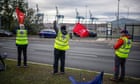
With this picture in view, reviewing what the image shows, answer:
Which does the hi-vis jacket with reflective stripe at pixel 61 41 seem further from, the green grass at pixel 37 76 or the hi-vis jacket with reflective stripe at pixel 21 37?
the hi-vis jacket with reflective stripe at pixel 21 37

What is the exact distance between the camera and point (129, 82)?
7.50 meters

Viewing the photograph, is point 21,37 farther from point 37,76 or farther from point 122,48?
point 122,48

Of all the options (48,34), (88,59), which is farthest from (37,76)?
(48,34)

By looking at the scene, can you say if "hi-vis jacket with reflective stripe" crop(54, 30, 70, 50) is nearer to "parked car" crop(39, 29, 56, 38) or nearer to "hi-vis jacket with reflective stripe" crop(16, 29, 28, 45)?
"hi-vis jacket with reflective stripe" crop(16, 29, 28, 45)

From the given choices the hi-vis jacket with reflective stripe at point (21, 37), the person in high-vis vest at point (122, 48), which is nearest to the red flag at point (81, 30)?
the person in high-vis vest at point (122, 48)

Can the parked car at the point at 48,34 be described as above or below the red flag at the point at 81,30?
below

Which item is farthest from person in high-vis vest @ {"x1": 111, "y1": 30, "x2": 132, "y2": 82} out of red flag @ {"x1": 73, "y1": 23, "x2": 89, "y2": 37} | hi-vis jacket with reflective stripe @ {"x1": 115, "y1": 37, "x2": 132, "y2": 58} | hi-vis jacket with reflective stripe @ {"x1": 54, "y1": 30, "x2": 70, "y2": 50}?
hi-vis jacket with reflective stripe @ {"x1": 54, "y1": 30, "x2": 70, "y2": 50}

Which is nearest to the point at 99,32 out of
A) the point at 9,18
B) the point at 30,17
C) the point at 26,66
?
the point at 30,17

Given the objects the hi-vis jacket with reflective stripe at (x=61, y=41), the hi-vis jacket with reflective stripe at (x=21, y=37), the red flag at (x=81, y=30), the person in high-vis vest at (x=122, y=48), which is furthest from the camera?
the hi-vis jacket with reflective stripe at (x=21, y=37)

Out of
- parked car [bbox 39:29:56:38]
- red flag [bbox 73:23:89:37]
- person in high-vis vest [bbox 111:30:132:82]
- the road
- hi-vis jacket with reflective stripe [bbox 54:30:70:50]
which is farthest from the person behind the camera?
parked car [bbox 39:29:56:38]

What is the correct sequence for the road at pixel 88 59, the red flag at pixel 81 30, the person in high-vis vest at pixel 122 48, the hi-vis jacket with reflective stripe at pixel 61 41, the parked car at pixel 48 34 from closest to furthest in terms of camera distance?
the red flag at pixel 81 30 → the person in high-vis vest at pixel 122 48 → the hi-vis jacket with reflective stripe at pixel 61 41 → the road at pixel 88 59 → the parked car at pixel 48 34

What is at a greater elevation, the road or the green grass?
the green grass

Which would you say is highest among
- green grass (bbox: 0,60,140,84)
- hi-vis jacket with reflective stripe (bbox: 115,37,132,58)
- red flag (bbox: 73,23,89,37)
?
red flag (bbox: 73,23,89,37)

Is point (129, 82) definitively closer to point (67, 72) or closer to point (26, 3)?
point (67, 72)
